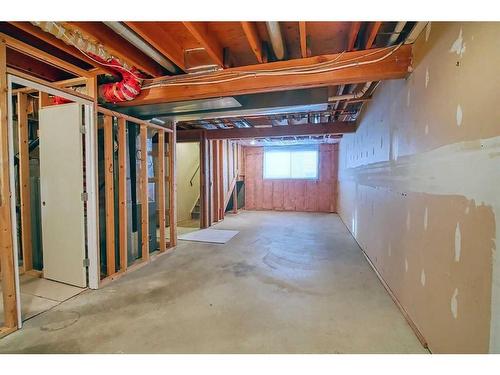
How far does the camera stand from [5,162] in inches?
68.2

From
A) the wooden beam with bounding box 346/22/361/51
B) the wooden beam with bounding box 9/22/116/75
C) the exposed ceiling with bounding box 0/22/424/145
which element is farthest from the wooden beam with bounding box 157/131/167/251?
the wooden beam with bounding box 346/22/361/51

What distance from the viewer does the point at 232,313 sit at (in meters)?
1.98

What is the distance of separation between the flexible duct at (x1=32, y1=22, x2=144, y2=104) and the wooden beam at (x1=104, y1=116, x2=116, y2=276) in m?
0.28

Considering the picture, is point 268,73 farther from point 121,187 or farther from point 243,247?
point 243,247

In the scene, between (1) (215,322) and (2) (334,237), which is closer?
(1) (215,322)

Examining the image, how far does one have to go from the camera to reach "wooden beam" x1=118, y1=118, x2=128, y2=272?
2.75 meters

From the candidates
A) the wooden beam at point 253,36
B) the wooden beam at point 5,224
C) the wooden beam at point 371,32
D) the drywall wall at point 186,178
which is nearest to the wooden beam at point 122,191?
the wooden beam at point 5,224

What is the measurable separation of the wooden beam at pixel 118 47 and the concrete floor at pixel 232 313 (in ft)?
7.36

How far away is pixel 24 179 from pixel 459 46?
4.24 metres

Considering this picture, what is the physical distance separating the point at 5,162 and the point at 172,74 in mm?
1654

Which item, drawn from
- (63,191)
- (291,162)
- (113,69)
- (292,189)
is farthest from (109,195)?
(291,162)
